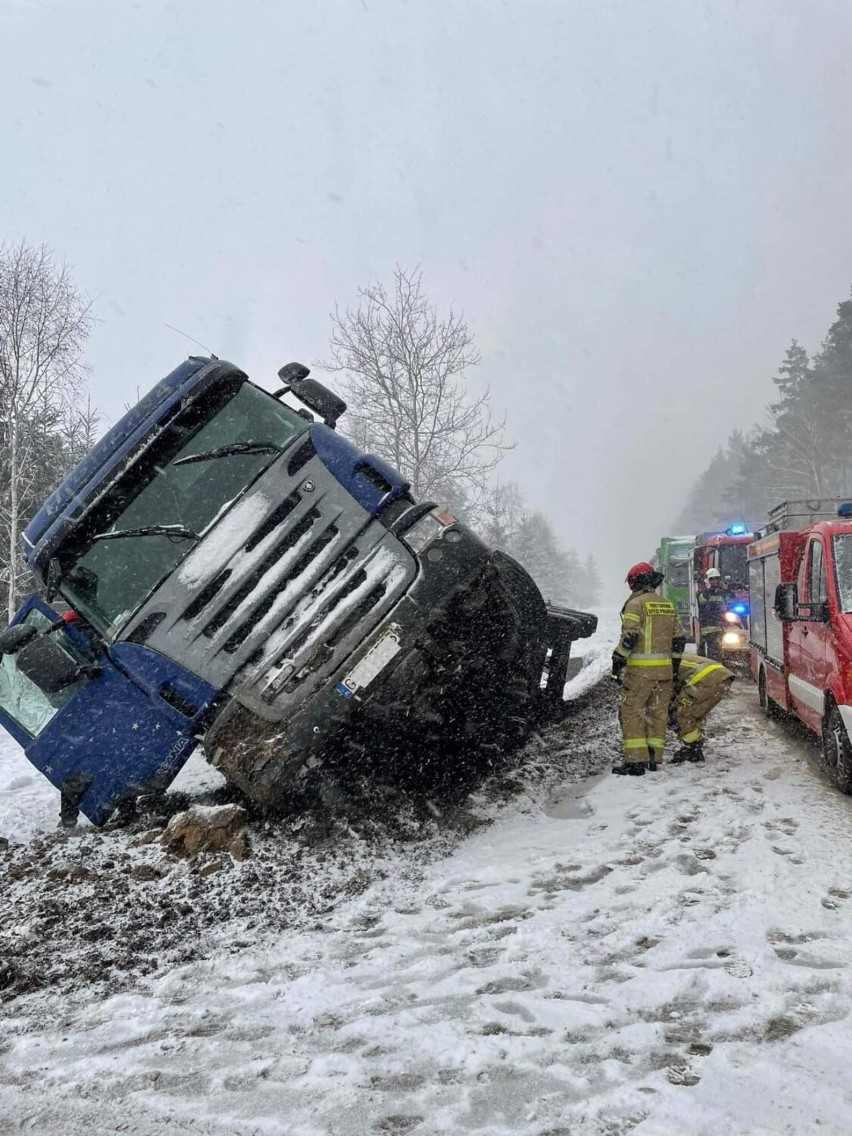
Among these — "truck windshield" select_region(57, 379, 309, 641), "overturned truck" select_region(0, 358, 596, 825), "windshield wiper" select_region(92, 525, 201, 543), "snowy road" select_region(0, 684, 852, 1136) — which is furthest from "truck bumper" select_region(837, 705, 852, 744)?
"windshield wiper" select_region(92, 525, 201, 543)

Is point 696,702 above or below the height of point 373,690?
below

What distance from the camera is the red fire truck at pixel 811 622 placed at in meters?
5.74

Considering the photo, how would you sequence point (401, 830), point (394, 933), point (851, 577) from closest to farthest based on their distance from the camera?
point (394, 933), point (401, 830), point (851, 577)

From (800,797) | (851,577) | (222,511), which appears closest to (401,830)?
(222,511)

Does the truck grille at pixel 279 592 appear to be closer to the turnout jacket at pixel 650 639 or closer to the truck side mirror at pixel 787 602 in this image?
the turnout jacket at pixel 650 639

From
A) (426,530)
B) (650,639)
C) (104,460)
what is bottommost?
(650,639)

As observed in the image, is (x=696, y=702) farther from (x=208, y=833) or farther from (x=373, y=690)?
(x=208, y=833)

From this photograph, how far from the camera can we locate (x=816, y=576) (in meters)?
6.67

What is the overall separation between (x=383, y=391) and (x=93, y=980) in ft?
60.3

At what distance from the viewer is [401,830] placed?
199 inches

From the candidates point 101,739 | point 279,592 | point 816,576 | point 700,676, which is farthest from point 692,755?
point 101,739

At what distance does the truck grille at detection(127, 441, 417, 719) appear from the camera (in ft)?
15.4

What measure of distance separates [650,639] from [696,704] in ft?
2.53

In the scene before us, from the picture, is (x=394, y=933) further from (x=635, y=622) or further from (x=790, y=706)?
(x=790, y=706)
